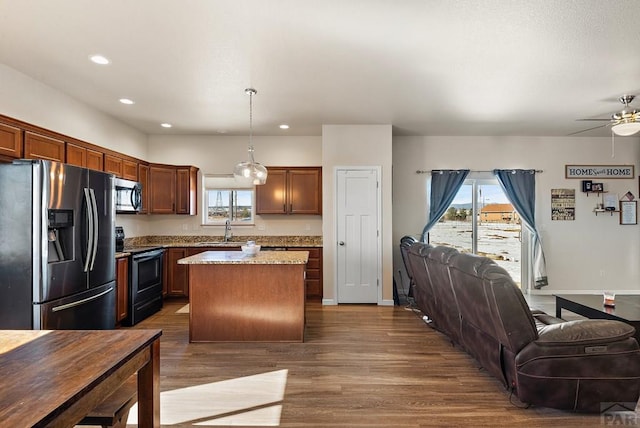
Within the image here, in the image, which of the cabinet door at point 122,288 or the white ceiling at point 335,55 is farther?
the cabinet door at point 122,288

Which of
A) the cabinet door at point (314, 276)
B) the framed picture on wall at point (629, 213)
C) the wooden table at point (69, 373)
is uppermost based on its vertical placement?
the framed picture on wall at point (629, 213)

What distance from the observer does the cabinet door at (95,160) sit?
4113 mm

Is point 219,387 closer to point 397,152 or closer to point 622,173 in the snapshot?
point 397,152

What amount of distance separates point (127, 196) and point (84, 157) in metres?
0.71

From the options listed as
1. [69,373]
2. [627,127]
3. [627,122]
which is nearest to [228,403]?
[69,373]

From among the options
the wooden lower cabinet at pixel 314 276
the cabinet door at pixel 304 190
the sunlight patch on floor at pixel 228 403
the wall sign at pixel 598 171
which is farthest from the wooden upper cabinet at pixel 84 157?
the wall sign at pixel 598 171

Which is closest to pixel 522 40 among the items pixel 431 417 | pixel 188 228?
pixel 431 417

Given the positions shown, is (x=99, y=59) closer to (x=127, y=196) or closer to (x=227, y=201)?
(x=127, y=196)

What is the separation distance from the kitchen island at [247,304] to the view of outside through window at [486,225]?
343 centimetres

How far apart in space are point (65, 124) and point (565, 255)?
7799mm

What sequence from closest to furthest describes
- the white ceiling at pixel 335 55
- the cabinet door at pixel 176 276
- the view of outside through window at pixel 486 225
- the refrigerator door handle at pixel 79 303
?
the white ceiling at pixel 335 55 < the refrigerator door handle at pixel 79 303 < the cabinet door at pixel 176 276 < the view of outside through window at pixel 486 225

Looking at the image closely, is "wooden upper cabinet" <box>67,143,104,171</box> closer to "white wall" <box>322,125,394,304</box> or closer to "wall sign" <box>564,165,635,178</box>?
"white wall" <box>322,125,394,304</box>

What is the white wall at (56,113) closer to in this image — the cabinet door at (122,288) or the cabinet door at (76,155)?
the cabinet door at (76,155)

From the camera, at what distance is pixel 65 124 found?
388 cm
